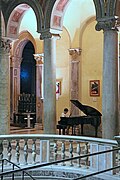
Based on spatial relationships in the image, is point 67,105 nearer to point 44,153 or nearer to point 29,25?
point 29,25

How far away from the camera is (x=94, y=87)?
13.9 meters

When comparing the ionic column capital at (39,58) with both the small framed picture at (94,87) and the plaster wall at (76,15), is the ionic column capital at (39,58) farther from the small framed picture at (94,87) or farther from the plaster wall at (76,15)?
the small framed picture at (94,87)

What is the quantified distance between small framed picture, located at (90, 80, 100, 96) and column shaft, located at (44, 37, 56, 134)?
4541mm

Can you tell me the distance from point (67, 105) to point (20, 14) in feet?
17.0

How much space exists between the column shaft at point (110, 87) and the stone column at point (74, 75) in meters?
6.37

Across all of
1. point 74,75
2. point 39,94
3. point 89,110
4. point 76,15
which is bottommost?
point 89,110

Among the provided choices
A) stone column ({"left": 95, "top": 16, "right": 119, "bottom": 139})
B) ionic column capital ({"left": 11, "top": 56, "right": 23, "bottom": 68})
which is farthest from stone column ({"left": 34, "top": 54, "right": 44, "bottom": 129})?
stone column ({"left": 95, "top": 16, "right": 119, "bottom": 139})

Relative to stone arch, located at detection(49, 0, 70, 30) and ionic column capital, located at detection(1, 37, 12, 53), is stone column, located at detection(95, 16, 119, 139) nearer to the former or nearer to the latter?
stone arch, located at detection(49, 0, 70, 30)

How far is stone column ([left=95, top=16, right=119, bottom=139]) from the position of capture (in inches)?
309

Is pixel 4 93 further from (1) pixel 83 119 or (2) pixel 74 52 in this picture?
(2) pixel 74 52

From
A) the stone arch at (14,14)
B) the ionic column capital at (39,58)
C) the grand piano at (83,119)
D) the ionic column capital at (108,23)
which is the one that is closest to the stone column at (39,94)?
the ionic column capital at (39,58)

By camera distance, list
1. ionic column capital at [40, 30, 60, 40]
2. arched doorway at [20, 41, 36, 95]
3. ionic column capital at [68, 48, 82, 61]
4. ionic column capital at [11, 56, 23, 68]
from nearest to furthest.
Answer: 1. ionic column capital at [40, 30, 60, 40]
2. ionic column capital at [68, 48, 82, 61]
3. ionic column capital at [11, 56, 23, 68]
4. arched doorway at [20, 41, 36, 95]

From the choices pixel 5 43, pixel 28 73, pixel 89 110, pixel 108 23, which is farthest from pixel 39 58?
pixel 108 23

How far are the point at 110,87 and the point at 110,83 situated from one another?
0.09 m
